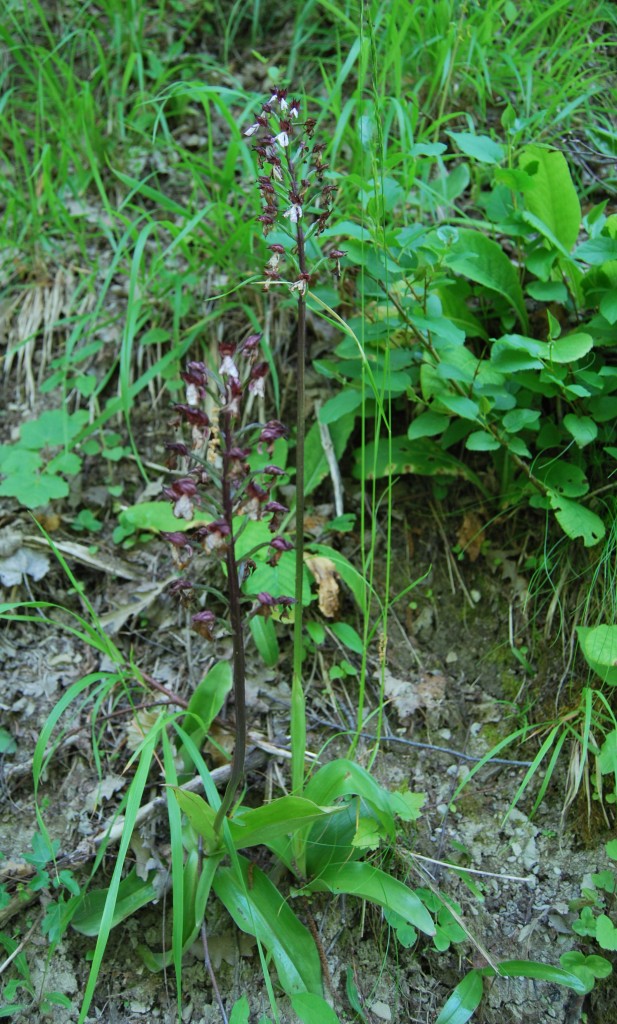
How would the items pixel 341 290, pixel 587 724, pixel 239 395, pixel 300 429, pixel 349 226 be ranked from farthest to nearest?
pixel 341 290 → pixel 349 226 → pixel 587 724 → pixel 300 429 → pixel 239 395

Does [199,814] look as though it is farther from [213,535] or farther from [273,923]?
[213,535]

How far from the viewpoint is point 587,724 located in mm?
2219

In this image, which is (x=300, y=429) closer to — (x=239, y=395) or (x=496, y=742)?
(x=239, y=395)

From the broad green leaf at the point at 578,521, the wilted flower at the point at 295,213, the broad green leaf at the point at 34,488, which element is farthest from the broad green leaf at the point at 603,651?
the broad green leaf at the point at 34,488

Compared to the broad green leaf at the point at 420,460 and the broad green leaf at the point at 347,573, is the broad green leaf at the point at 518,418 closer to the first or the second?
the broad green leaf at the point at 420,460

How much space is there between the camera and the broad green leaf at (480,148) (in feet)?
8.53

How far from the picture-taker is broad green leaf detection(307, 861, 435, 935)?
1935 mm

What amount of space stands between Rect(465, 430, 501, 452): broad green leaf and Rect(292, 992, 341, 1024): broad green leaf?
1535mm

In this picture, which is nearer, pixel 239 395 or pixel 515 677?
pixel 239 395

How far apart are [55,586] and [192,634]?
1.79 ft

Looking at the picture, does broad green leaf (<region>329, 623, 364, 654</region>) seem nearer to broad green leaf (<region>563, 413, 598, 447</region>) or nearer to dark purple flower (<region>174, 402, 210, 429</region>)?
broad green leaf (<region>563, 413, 598, 447</region>)

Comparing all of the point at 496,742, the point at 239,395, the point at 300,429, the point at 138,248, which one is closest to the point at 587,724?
the point at 496,742

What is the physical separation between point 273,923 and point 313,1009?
0.75ft

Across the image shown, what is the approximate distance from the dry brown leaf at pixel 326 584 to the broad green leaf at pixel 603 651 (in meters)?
0.79
